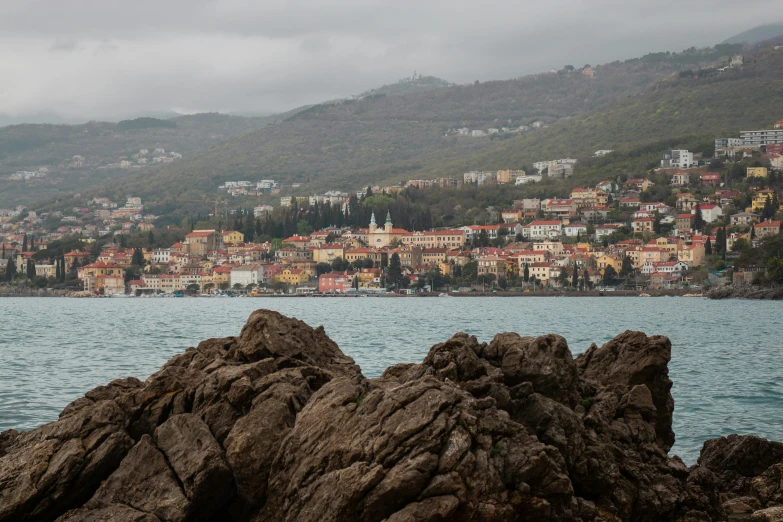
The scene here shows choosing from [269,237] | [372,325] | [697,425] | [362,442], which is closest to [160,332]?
[372,325]

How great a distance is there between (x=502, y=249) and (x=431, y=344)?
Answer: 99.5 meters

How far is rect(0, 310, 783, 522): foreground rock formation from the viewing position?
33.5ft

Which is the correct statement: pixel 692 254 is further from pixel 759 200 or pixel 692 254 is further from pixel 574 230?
pixel 574 230

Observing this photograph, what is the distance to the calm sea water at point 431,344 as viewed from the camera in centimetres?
2083

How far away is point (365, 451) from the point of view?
10.4 meters

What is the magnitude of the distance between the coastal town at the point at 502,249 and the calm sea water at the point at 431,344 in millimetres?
47144

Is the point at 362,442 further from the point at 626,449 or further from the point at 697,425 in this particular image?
the point at 697,425

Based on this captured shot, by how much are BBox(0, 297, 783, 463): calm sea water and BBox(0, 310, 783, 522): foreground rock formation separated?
4300 mm

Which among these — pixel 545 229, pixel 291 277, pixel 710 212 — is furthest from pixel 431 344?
pixel 545 229

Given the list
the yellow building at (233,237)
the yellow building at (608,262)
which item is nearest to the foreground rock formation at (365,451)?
the yellow building at (608,262)

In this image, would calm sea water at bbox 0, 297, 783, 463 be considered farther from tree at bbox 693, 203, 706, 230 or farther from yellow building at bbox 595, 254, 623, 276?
tree at bbox 693, 203, 706, 230

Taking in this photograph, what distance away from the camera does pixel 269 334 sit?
46.1ft

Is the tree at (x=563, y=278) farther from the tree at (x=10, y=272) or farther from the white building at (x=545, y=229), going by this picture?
the tree at (x=10, y=272)

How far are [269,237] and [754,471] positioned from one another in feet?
482
